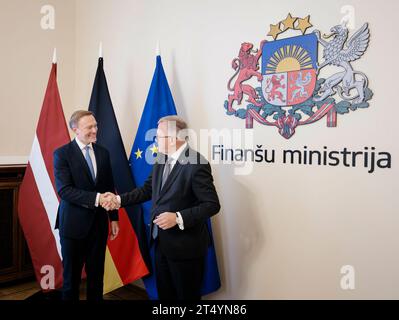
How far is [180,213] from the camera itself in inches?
68.6

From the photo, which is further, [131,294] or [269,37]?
[131,294]

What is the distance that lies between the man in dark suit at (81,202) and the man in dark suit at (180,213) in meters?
0.44

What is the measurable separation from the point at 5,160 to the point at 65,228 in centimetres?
144

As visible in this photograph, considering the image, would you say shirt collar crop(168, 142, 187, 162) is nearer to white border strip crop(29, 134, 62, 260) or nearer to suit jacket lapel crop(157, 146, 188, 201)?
suit jacket lapel crop(157, 146, 188, 201)

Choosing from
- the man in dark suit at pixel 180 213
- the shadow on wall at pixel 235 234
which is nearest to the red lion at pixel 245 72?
the shadow on wall at pixel 235 234

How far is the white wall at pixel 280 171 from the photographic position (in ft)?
5.87

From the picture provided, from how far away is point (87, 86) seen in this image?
11.2 feet

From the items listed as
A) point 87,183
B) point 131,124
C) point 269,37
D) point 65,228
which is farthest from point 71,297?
point 269,37

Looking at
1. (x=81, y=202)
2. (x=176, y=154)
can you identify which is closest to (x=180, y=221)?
(x=176, y=154)

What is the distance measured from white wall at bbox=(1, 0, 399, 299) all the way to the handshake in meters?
0.73

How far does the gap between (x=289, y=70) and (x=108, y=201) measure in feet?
4.26

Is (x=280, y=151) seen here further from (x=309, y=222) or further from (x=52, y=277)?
(x=52, y=277)

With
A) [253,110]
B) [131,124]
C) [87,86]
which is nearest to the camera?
[253,110]

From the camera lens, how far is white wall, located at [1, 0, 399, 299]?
179 centimetres
